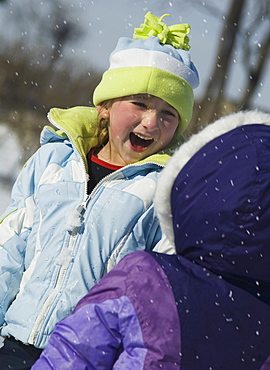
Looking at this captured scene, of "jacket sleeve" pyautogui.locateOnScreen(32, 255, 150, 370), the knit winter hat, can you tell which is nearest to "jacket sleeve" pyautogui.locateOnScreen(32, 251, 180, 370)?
"jacket sleeve" pyautogui.locateOnScreen(32, 255, 150, 370)

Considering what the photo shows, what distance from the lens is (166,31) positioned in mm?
2822

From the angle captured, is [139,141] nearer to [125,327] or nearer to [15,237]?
[15,237]

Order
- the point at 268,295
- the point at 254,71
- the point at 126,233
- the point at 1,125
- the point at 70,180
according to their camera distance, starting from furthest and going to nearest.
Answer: the point at 254,71 < the point at 1,125 < the point at 70,180 < the point at 126,233 < the point at 268,295

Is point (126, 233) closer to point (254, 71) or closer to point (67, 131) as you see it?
point (67, 131)

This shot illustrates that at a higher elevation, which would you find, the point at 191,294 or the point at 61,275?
the point at 191,294

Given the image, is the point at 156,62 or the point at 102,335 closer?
the point at 102,335

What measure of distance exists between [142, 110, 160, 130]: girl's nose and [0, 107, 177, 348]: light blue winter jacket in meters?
0.13

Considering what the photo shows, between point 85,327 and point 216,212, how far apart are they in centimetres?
40

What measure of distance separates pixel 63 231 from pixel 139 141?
51cm

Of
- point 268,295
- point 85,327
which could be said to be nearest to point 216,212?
point 268,295

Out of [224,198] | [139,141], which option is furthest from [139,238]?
[224,198]

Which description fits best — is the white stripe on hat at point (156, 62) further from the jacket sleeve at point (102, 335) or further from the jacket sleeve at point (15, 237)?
the jacket sleeve at point (102, 335)

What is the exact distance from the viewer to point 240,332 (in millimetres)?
1526

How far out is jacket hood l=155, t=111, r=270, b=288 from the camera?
1424mm
